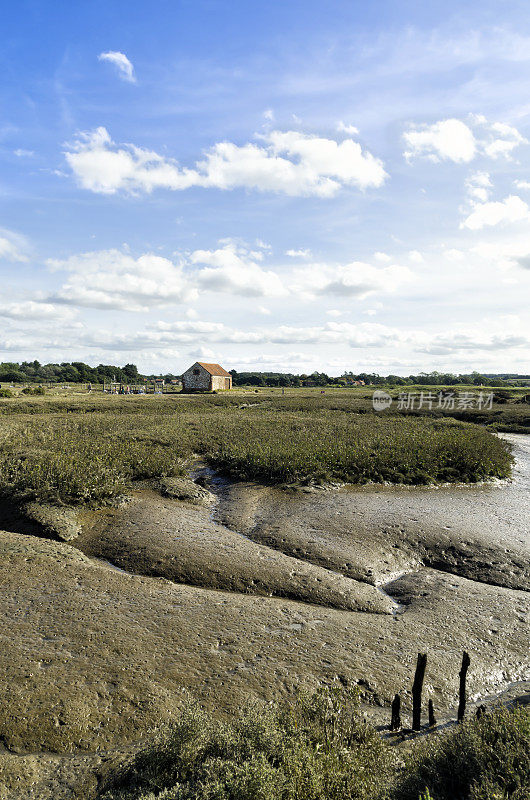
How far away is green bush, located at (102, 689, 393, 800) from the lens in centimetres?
353

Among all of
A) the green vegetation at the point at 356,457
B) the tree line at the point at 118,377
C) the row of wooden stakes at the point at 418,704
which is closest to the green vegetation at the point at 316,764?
the row of wooden stakes at the point at 418,704

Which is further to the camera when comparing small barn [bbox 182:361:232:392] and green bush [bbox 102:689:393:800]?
small barn [bbox 182:361:232:392]

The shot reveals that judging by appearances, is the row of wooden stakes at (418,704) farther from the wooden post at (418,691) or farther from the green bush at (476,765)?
the green bush at (476,765)

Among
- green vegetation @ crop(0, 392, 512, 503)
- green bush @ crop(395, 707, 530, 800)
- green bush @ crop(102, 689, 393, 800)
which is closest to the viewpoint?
green bush @ crop(102, 689, 393, 800)

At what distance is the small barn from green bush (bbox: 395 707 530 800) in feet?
244

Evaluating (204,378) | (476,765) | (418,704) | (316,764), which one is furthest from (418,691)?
(204,378)

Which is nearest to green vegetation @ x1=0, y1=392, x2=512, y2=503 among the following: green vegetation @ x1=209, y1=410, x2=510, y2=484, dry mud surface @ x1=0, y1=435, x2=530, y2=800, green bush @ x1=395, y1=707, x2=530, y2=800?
green vegetation @ x1=209, y1=410, x2=510, y2=484

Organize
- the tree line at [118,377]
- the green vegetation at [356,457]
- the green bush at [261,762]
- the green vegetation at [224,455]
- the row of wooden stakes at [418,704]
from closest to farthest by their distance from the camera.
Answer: the green bush at [261,762]
the row of wooden stakes at [418,704]
the green vegetation at [224,455]
the green vegetation at [356,457]
the tree line at [118,377]

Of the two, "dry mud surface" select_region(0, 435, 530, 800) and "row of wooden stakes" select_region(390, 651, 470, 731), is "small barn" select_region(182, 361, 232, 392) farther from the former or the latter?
"row of wooden stakes" select_region(390, 651, 470, 731)

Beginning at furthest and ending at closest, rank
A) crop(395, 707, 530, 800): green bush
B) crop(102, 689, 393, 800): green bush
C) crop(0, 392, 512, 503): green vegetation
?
crop(0, 392, 512, 503): green vegetation, crop(395, 707, 530, 800): green bush, crop(102, 689, 393, 800): green bush

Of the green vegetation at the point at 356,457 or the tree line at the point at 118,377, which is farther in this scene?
the tree line at the point at 118,377

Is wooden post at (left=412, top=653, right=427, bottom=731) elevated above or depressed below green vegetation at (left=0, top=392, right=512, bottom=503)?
below

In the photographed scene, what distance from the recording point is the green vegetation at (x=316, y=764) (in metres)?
3.54

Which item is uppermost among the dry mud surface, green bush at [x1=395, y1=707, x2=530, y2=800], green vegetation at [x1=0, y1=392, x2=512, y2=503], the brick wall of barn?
the brick wall of barn
